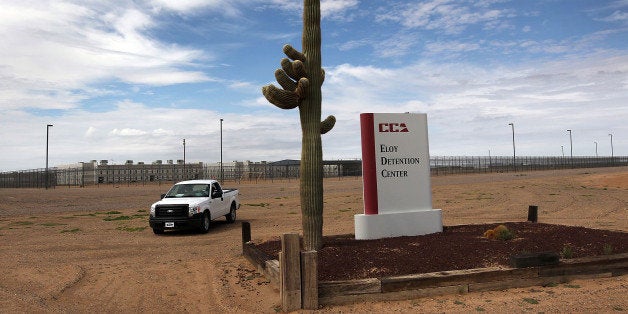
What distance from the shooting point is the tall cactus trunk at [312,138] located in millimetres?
8344

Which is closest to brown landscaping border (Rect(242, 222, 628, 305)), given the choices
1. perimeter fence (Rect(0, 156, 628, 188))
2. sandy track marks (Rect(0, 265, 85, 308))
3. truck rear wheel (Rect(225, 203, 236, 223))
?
sandy track marks (Rect(0, 265, 85, 308))

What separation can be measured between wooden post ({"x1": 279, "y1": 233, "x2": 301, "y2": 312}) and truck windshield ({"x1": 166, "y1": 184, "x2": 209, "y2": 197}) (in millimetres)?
9938

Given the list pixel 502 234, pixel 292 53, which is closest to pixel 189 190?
pixel 292 53

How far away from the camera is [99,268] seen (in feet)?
29.9

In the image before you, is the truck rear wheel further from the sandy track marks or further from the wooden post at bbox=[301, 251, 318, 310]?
the wooden post at bbox=[301, 251, 318, 310]

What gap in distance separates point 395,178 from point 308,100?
299 cm

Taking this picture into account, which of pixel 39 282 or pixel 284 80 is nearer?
pixel 39 282

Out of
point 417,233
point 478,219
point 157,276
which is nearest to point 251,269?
point 157,276

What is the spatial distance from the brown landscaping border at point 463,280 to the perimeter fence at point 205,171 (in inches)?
1971

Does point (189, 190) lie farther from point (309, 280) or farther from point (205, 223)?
point (309, 280)

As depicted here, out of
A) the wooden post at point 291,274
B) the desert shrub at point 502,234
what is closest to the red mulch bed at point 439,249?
the desert shrub at point 502,234

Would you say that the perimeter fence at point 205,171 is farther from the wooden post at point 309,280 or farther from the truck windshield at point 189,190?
the wooden post at point 309,280

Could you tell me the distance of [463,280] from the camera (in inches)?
252

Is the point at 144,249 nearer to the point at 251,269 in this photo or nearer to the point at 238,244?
the point at 238,244
